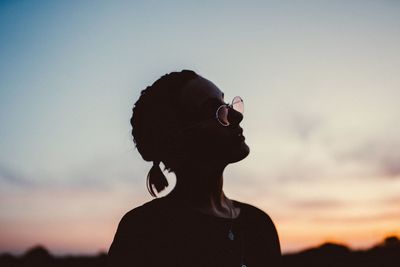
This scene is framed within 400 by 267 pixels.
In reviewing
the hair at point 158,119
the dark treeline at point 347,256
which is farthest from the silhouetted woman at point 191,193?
the dark treeline at point 347,256

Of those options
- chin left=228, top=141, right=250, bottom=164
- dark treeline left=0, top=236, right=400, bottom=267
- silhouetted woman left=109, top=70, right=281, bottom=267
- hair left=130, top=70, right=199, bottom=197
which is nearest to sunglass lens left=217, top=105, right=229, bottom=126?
silhouetted woman left=109, top=70, right=281, bottom=267

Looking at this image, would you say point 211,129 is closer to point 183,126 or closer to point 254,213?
point 183,126

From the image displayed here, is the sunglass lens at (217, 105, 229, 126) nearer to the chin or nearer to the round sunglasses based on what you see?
the round sunglasses

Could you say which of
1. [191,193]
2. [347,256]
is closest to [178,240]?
[191,193]

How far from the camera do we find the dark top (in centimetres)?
278

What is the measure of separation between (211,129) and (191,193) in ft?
1.82

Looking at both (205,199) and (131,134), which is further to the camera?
(131,134)

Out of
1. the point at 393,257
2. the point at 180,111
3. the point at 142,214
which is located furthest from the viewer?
the point at 393,257

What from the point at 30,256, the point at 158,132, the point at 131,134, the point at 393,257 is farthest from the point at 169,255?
the point at 30,256

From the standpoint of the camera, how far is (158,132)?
10.7ft

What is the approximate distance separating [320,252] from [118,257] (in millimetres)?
8066

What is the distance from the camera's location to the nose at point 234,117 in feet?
10.2

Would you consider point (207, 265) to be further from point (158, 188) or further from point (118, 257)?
point (158, 188)

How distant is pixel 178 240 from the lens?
2869 millimetres
